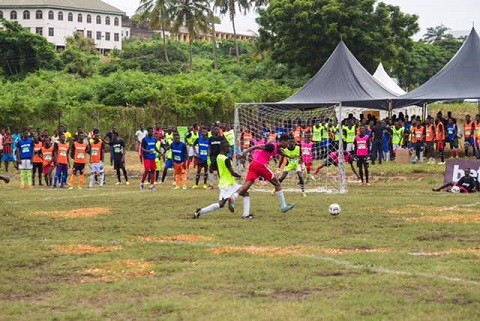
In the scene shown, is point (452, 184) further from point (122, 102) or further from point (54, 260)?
point (122, 102)

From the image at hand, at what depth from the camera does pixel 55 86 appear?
64.9 m

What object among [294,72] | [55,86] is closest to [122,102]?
[55,86]

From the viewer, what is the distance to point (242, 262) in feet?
46.3

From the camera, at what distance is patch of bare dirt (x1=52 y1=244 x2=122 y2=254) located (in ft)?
51.3

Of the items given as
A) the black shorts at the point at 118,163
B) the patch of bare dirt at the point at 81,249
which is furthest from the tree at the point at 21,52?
the patch of bare dirt at the point at 81,249

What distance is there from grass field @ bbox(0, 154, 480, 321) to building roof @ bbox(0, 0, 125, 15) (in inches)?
4729

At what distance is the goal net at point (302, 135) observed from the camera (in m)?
32.9

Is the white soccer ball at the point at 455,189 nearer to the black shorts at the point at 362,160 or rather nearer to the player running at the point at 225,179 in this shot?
the black shorts at the point at 362,160

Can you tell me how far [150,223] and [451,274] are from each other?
29.1 ft

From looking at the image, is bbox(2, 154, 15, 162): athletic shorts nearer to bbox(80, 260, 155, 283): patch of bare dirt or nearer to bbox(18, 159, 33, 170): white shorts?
bbox(18, 159, 33, 170): white shorts

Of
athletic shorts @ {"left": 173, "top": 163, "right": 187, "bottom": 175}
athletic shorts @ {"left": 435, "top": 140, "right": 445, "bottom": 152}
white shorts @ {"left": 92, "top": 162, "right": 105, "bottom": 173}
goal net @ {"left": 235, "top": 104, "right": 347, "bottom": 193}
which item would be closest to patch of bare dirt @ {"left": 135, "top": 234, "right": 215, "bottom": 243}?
goal net @ {"left": 235, "top": 104, "right": 347, "bottom": 193}

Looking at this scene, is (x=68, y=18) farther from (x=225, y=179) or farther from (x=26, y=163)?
(x=225, y=179)

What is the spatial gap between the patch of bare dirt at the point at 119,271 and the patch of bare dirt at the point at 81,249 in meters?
1.41

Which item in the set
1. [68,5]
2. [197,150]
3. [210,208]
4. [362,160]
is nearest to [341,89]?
[362,160]
